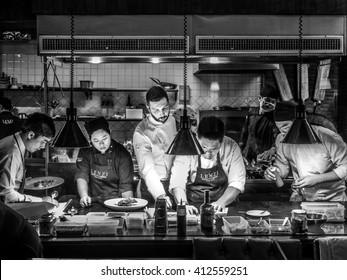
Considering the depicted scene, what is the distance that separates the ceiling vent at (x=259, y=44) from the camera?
4.46 metres

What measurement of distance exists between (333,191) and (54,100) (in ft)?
17.1

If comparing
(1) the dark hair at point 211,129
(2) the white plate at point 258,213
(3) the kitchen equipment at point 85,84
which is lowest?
(2) the white plate at point 258,213

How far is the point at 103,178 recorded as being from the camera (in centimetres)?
485

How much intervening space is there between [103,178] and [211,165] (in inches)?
44.3

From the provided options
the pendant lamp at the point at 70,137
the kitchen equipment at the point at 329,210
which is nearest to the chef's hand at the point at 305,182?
the kitchen equipment at the point at 329,210

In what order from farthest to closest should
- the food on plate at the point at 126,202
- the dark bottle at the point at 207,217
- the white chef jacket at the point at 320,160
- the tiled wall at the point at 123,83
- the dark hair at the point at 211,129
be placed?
1. the tiled wall at the point at 123,83
2. the white chef jacket at the point at 320,160
3. the dark hair at the point at 211,129
4. the food on plate at the point at 126,202
5. the dark bottle at the point at 207,217

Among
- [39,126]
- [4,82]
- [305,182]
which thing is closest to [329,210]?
[305,182]

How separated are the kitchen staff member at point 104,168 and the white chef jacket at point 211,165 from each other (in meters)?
0.56

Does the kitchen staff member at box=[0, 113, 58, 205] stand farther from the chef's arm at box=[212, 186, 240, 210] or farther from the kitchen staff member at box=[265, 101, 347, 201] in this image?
the kitchen staff member at box=[265, 101, 347, 201]

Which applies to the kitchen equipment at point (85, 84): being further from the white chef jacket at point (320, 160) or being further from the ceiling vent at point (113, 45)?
the white chef jacket at point (320, 160)

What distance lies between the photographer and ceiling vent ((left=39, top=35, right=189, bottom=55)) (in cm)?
445

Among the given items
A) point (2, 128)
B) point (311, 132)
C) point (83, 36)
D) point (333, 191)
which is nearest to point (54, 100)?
point (2, 128)

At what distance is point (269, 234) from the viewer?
10.6 ft

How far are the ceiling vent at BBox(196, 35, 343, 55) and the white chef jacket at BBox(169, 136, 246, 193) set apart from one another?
2.92 ft
